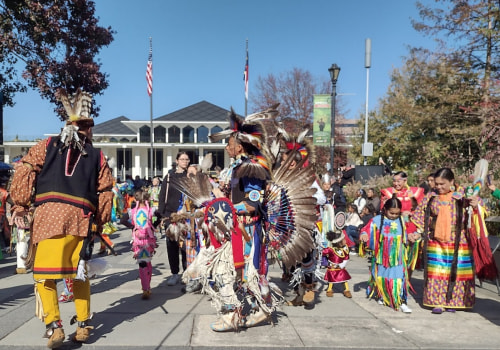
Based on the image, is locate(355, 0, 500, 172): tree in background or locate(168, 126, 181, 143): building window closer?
locate(355, 0, 500, 172): tree in background

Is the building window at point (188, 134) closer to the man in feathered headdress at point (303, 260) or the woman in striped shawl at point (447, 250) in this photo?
the man in feathered headdress at point (303, 260)

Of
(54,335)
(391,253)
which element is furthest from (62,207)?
(391,253)

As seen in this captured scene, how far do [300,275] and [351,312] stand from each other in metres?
0.72

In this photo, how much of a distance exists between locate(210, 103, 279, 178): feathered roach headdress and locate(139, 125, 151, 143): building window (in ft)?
125

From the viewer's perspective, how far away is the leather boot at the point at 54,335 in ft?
10.4

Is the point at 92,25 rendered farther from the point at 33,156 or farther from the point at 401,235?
the point at 401,235

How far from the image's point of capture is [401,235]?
4895 millimetres

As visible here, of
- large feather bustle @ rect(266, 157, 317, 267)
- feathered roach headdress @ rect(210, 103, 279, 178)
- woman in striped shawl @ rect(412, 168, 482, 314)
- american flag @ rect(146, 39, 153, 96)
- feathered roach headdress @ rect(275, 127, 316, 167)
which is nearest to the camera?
feathered roach headdress @ rect(210, 103, 279, 178)

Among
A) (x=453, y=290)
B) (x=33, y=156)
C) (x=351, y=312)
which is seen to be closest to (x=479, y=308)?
(x=453, y=290)

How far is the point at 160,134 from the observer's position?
135ft

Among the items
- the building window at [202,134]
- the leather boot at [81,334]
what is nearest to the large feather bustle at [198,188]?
the leather boot at [81,334]

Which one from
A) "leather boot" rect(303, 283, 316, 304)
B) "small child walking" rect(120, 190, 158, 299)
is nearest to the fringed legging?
"small child walking" rect(120, 190, 158, 299)

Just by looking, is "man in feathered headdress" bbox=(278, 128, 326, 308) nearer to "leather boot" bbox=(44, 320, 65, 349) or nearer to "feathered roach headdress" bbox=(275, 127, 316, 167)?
"feathered roach headdress" bbox=(275, 127, 316, 167)

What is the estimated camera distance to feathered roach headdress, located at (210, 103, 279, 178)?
3.88 m
